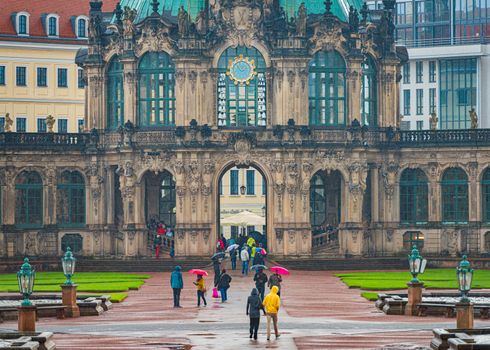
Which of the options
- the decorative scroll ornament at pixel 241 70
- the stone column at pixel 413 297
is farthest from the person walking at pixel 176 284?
the decorative scroll ornament at pixel 241 70

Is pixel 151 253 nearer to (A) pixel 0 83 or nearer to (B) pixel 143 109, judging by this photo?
(B) pixel 143 109

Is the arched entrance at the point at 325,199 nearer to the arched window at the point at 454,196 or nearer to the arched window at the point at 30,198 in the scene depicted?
the arched window at the point at 454,196

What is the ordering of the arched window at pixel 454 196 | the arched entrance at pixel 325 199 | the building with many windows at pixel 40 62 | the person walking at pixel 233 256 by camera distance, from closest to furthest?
the person walking at pixel 233 256, the arched window at pixel 454 196, the arched entrance at pixel 325 199, the building with many windows at pixel 40 62

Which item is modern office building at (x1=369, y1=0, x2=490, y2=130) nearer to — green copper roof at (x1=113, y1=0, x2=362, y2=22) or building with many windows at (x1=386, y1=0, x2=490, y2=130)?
building with many windows at (x1=386, y1=0, x2=490, y2=130)

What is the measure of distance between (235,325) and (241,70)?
52856 mm

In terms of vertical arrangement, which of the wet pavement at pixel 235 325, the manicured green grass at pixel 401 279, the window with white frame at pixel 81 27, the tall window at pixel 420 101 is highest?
the window with white frame at pixel 81 27

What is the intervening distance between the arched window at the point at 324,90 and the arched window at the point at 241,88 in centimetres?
331

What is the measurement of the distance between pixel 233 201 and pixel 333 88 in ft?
133

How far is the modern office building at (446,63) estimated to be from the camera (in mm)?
187875

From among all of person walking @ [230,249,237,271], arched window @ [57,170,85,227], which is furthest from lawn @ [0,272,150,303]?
arched window @ [57,170,85,227]

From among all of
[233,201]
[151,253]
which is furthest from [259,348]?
[233,201]

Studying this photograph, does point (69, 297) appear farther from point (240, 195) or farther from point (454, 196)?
point (240, 195)

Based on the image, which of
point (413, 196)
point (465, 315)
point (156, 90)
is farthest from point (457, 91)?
point (465, 315)

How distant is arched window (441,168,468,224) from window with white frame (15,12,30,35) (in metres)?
51.0
